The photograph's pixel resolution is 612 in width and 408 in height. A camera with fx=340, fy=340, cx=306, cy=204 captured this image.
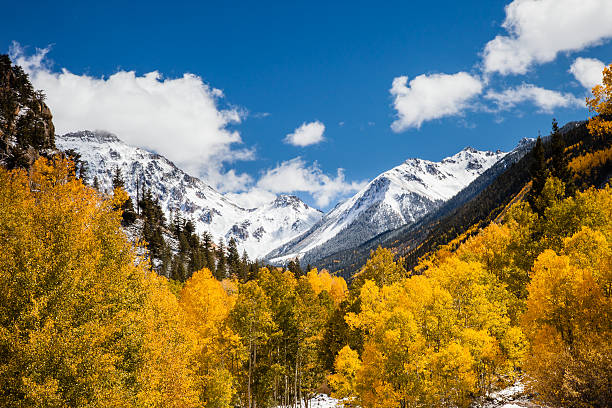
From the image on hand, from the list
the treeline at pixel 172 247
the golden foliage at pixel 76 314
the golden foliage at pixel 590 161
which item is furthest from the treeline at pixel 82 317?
the golden foliage at pixel 590 161

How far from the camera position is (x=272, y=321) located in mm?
35562

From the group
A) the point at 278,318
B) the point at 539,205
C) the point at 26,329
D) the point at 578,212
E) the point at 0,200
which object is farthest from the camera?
the point at 278,318

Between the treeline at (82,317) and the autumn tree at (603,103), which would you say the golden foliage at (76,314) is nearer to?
the treeline at (82,317)

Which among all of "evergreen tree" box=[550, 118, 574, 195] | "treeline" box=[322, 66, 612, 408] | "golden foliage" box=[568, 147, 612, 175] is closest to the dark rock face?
"treeline" box=[322, 66, 612, 408]

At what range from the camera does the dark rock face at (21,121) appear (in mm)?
50125

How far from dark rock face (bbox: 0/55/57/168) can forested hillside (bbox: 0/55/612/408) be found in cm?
3074

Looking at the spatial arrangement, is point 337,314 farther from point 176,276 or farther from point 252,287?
point 176,276

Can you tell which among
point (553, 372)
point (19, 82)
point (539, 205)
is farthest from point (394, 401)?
point (19, 82)

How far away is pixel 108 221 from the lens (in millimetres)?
21203

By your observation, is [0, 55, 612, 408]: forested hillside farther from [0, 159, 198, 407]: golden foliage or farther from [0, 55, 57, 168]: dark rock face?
[0, 55, 57, 168]: dark rock face

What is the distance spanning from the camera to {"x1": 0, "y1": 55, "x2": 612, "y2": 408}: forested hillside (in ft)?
49.6

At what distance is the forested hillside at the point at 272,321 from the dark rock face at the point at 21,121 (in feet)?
101

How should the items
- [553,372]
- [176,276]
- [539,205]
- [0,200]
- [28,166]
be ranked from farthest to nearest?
[176,276], [28,166], [539,205], [0,200], [553,372]

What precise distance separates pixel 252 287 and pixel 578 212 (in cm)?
3064
